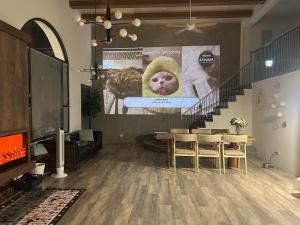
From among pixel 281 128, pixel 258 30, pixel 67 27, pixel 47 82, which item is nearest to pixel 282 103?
pixel 281 128

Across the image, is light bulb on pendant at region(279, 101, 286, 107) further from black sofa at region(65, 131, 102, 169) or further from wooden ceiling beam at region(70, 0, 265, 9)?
black sofa at region(65, 131, 102, 169)

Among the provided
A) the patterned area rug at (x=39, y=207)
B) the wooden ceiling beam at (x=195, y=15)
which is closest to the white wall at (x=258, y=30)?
the wooden ceiling beam at (x=195, y=15)

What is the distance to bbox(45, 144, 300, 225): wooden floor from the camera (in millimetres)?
3883

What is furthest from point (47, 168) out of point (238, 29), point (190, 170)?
point (238, 29)

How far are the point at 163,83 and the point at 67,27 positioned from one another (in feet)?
13.7

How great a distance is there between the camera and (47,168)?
21.2 ft

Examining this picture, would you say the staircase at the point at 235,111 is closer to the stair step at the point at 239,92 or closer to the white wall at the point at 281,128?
the stair step at the point at 239,92

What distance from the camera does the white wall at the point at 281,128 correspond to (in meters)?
6.21

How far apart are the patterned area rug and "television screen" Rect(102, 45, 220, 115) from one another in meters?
6.26

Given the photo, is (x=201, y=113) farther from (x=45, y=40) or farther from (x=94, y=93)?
(x=45, y=40)

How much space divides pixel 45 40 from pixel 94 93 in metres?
2.82

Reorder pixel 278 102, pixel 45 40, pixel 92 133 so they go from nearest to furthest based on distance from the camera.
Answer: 1. pixel 278 102
2. pixel 45 40
3. pixel 92 133

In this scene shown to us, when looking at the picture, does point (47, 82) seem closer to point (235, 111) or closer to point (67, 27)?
point (67, 27)

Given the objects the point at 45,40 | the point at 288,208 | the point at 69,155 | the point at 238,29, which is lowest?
the point at 288,208
